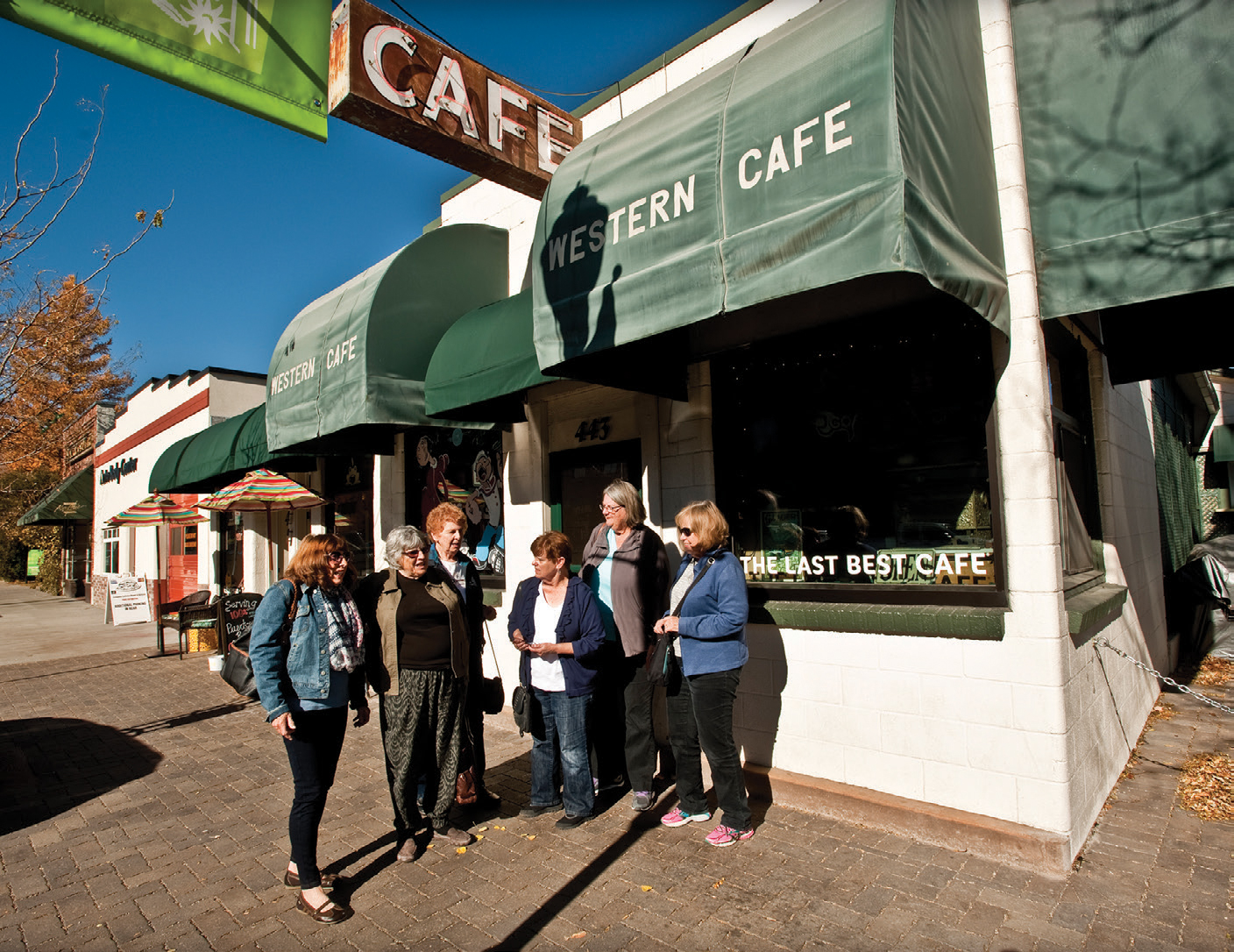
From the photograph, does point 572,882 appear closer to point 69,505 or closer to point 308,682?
point 308,682

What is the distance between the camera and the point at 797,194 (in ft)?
11.1

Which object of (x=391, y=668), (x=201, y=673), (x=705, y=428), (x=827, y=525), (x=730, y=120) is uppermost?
(x=730, y=120)

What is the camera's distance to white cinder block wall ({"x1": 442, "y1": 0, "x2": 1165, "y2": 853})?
141 inches

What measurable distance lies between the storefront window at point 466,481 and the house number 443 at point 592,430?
1252 mm

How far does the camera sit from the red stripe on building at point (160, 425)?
16.3 meters

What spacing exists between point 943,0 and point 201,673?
1085 centimetres

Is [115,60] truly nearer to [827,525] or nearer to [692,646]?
[692,646]

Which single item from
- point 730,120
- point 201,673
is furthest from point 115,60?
point 201,673

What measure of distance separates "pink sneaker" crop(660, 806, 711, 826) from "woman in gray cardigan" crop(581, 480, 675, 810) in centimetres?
22

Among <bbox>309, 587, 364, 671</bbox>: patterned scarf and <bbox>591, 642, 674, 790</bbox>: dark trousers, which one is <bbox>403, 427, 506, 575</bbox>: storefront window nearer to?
<bbox>591, 642, 674, 790</bbox>: dark trousers

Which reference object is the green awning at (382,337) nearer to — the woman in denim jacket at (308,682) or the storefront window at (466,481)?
the storefront window at (466,481)

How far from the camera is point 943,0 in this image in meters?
3.67

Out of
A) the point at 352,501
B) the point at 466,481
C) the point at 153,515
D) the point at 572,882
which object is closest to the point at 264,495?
the point at 352,501

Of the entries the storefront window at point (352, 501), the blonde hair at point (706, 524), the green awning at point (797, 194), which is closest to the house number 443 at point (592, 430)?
the green awning at point (797, 194)
